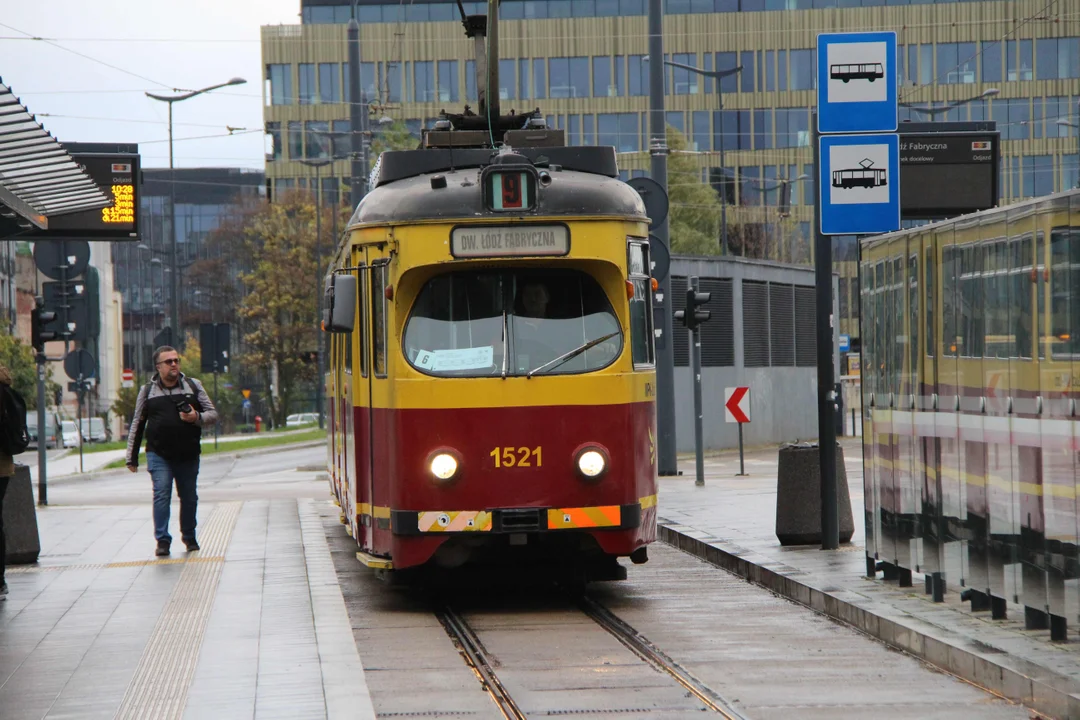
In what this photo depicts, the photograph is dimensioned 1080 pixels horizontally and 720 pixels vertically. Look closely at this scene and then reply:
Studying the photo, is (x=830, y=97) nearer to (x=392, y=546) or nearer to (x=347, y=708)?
(x=392, y=546)

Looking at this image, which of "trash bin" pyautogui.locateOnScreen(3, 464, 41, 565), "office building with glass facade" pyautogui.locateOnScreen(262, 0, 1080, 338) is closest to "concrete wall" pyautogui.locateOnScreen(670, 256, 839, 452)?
"trash bin" pyautogui.locateOnScreen(3, 464, 41, 565)

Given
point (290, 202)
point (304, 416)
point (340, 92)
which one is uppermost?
point (340, 92)

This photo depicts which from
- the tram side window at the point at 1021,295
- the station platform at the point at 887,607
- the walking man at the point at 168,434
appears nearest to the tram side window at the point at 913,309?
the station platform at the point at 887,607

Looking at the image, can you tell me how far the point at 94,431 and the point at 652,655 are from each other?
78.1 metres

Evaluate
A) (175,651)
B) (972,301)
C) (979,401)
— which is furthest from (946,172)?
(175,651)

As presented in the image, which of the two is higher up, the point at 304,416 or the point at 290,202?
the point at 290,202

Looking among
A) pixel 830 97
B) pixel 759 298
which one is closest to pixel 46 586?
pixel 830 97

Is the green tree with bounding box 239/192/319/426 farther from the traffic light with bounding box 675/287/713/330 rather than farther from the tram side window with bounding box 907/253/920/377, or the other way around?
the tram side window with bounding box 907/253/920/377

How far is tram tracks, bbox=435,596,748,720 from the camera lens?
7.99 meters

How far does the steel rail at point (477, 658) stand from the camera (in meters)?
8.02

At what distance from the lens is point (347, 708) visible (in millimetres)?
7539

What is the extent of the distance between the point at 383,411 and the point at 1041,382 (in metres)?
5.00

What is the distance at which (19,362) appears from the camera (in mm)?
77812

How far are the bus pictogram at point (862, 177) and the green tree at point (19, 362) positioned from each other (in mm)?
65804
